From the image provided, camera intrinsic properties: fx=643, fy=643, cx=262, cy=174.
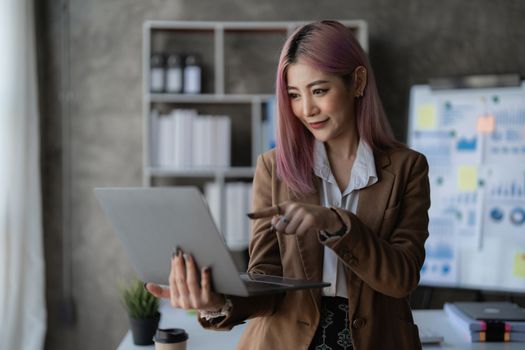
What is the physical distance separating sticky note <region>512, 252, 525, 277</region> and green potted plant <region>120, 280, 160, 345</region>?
208 cm

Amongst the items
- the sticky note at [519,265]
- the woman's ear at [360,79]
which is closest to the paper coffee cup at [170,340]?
the woman's ear at [360,79]

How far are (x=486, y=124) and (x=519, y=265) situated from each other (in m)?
0.77

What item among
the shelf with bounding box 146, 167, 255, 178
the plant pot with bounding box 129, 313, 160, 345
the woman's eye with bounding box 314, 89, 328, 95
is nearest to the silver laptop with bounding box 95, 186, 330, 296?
the woman's eye with bounding box 314, 89, 328, 95

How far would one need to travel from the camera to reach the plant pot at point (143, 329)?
6.91 feet

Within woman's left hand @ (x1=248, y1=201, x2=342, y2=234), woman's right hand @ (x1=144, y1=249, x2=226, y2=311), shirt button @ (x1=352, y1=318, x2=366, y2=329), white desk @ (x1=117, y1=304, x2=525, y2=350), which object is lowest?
white desk @ (x1=117, y1=304, x2=525, y2=350)

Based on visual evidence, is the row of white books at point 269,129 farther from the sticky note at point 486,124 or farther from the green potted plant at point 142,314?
the green potted plant at point 142,314

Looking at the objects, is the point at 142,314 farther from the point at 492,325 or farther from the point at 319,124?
the point at 492,325

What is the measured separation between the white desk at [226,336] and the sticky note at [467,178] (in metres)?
1.12

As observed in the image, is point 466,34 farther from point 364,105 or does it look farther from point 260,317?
point 260,317

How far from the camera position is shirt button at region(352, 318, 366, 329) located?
A: 136 centimetres

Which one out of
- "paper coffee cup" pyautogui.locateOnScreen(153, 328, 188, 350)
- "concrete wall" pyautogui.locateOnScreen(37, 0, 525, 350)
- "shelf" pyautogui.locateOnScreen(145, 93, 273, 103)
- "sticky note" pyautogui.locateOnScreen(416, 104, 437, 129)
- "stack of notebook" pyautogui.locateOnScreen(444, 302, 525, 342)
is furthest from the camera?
"concrete wall" pyautogui.locateOnScreen(37, 0, 525, 350)

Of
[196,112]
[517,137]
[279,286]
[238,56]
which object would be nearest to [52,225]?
[196,112]

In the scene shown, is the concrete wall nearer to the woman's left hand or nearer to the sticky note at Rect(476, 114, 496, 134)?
the sticky note at Rect(476, 114, 496, 134)

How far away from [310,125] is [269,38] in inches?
106
